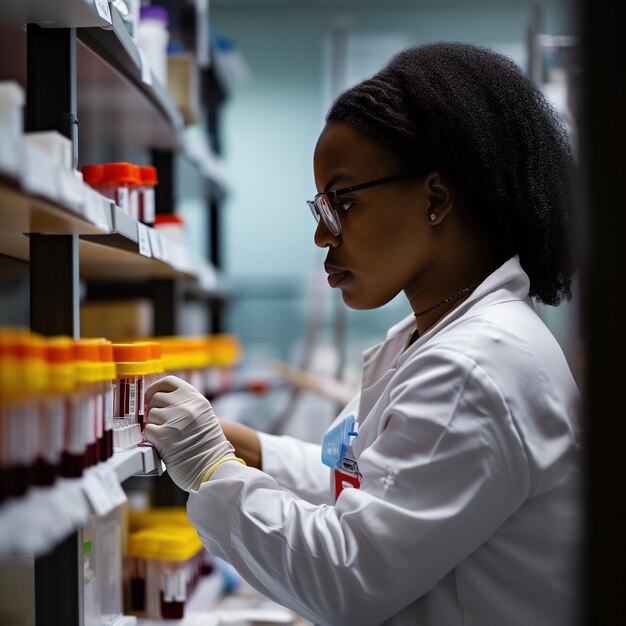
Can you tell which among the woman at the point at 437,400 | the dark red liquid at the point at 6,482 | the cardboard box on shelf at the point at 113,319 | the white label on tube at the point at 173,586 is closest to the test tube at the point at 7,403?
A: the dark red liquid at the point at 6,482

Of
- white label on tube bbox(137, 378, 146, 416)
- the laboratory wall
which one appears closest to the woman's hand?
white label on tube bbox(137, 378, 146, 416)

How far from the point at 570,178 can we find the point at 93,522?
1372mm

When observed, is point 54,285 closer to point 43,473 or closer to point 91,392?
point 91,392

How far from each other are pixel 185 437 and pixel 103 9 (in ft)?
2.84

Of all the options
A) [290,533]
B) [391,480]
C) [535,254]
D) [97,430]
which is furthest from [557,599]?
[97,430]

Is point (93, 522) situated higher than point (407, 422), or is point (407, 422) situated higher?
point (407, 422)

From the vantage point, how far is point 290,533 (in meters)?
1.34

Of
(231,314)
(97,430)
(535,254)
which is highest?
(535,254)

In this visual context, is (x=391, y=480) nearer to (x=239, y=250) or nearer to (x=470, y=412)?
(x=470, y=412)

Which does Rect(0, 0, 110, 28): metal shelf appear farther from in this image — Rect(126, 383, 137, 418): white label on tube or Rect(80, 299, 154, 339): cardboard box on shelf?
Rect(80, 299, 154, 339): cardboard box on shelf

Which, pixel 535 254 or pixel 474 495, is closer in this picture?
pixel 474 495

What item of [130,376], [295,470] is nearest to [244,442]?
[295,470]

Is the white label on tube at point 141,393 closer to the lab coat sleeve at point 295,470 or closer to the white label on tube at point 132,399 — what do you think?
the white label on tube at point 132,399

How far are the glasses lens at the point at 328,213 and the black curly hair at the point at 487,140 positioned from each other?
17 cm
